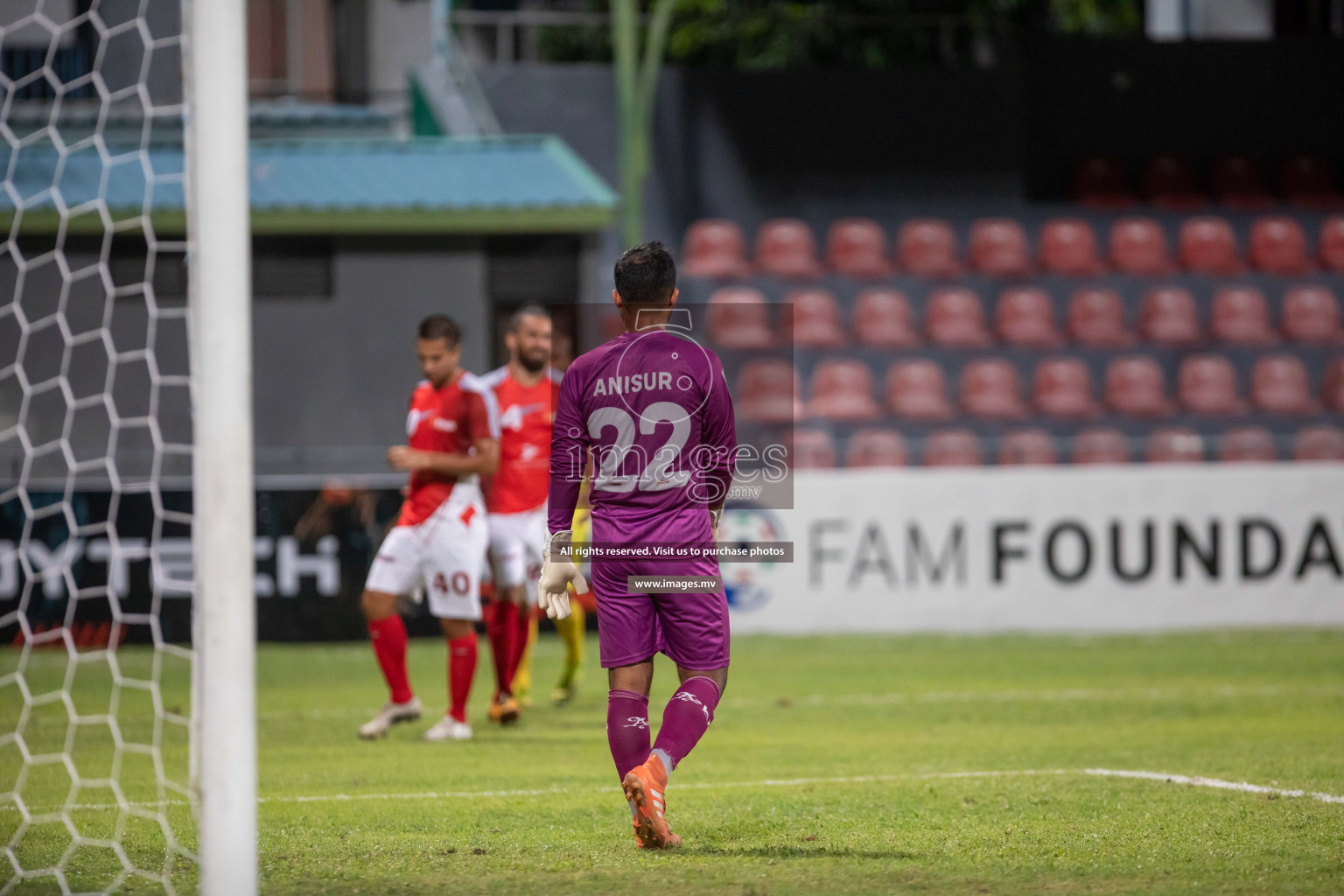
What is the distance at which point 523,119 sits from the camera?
17.8m

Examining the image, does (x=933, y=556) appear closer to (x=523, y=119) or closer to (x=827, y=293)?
(x=827, y=293)

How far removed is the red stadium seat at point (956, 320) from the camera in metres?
16.4

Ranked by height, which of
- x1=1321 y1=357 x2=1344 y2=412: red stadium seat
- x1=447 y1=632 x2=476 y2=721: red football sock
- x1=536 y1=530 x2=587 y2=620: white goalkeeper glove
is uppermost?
x1=1321 y1=357 x2=1344 y2=412: red stadium seat

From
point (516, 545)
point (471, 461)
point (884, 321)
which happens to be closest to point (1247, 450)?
point (884, 321)

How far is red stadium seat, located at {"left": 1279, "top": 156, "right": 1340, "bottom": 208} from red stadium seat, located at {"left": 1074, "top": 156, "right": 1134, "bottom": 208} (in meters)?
1.90

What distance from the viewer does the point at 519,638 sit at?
8625mm

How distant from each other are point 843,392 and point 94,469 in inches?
283

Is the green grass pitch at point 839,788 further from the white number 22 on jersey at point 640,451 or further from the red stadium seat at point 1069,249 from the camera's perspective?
the red stadium seat at point 1069,249

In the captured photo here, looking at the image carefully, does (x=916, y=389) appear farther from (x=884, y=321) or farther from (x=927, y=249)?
(x=927, y=249)

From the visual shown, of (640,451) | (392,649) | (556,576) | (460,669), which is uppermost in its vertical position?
(640,451)

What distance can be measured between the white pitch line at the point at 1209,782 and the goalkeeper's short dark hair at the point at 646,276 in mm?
2953

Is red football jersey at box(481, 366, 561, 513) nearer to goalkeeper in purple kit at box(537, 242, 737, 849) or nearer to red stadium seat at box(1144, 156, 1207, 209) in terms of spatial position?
goalkeeper in purple kit at box(537, 242, 737, 849)

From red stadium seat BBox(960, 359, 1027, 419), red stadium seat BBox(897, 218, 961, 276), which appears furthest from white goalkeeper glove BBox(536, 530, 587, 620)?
red stadium seat BBox(897, 218, 961, 276)

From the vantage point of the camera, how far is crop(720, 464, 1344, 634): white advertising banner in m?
12.6
